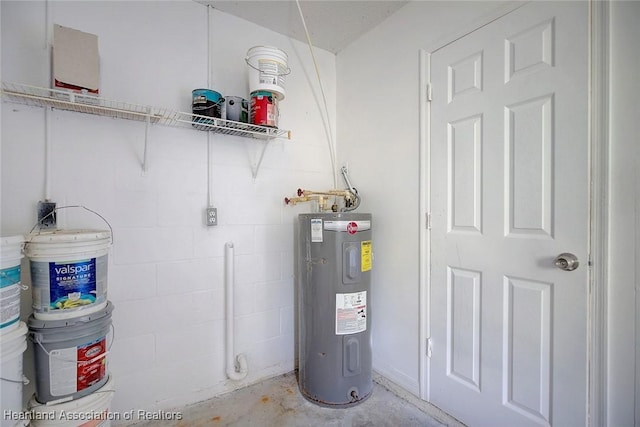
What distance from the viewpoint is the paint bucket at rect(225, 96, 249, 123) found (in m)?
1.76

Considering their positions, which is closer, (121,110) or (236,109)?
(121,110)

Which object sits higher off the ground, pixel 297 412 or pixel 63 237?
pixel 63 237

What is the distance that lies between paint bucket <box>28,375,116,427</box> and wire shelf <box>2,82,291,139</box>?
130 centimetres

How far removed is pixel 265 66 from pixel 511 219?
1.52 metres

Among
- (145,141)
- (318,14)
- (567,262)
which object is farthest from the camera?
(318,14)

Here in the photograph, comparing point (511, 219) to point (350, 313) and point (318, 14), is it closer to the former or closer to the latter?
point (350, 313)

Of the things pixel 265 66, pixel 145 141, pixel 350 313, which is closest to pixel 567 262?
pixel 350 313

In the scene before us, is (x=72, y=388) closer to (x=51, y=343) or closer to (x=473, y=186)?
(x=51, y=343)

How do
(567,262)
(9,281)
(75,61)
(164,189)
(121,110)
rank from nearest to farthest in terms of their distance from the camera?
1. (9,281)
2. (567,262)
3. (75,61)
4. (121,110)
5. (164,189)

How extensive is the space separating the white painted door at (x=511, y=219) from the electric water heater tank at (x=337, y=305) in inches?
16.3

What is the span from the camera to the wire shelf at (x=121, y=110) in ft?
4.42

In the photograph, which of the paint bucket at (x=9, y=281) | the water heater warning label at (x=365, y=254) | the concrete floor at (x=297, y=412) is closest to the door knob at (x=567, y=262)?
the water heater warning label at (x=365, y=254)

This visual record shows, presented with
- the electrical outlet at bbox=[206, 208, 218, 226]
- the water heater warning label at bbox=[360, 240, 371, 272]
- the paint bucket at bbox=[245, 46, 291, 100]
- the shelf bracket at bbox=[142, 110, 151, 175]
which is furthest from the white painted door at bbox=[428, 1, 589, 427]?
the shelf bracket at bbox=[142, 110, 151, 175]

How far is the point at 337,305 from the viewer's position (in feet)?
5.75
